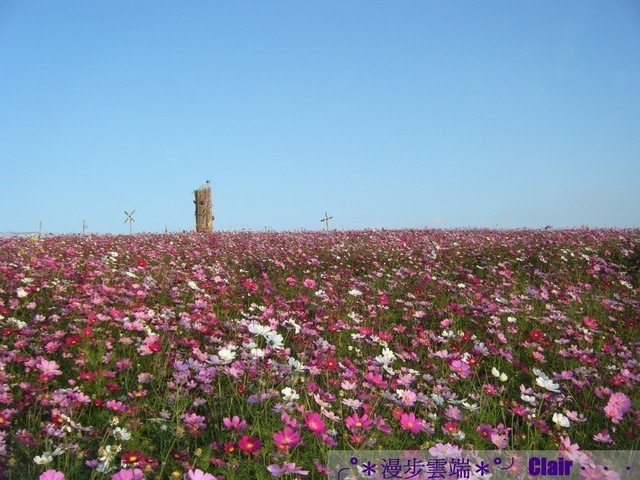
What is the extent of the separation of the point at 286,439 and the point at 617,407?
215 centimetres

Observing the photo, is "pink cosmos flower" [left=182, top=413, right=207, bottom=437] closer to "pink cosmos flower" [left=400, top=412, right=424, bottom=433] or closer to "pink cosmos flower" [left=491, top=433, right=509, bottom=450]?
"pink cosmos flower" [left=400, top=412, right=424, bottom=433]

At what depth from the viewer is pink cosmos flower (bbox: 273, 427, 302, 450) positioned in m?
2.15

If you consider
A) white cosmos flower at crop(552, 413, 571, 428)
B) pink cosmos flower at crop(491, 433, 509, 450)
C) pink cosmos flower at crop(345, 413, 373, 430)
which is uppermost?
pink cosmos flower at crop(345, 413, 373, 430)

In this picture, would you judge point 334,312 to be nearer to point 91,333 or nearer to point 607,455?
point 91,333

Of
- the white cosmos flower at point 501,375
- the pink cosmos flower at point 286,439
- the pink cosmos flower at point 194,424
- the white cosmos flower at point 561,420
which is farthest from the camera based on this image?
the white cosmos flower at point 501,375

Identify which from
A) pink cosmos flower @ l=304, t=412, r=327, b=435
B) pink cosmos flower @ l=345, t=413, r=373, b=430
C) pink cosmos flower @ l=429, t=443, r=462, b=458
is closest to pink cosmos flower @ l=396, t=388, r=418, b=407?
pink cosmos flower @ l=345, t=413, r=373, b=430

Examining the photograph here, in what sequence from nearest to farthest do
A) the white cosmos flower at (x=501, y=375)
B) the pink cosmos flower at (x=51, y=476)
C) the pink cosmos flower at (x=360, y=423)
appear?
the pink cosmos flower at (x=51, y=476) → the pink cosmos flower at (x=360, y=423) → the white cosmos flower at (x=501, y=375)

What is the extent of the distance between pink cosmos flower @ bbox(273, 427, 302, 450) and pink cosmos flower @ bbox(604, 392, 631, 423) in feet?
6.47

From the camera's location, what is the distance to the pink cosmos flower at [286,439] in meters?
2.15

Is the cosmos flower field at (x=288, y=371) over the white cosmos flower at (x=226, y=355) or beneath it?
beneath

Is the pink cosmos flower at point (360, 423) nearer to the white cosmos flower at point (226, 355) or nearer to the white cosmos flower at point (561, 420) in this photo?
the white cosmos flower at point (226, 355)

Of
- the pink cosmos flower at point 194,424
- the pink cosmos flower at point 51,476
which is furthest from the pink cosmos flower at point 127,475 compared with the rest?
the pink cosmos flower at point 194,424

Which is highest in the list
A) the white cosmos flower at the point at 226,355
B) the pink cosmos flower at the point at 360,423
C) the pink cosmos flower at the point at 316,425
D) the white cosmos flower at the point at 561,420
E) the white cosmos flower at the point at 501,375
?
the white cosmos flower at the point at 226,355

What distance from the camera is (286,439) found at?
2.17m
